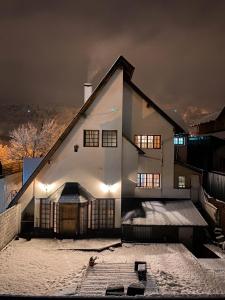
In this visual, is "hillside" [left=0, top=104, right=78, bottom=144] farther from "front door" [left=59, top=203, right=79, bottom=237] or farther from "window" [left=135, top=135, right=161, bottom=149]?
"front door" [left=59, top=203, right=79, bottom=237]

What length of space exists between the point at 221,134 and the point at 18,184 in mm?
24716

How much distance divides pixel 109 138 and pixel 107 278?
31.1 ft

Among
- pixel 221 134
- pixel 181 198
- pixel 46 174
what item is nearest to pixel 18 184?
pixel 46 174

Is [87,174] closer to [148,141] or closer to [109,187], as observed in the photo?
[109,187]

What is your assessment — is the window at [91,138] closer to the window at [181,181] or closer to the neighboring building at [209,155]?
the window at [181,181]

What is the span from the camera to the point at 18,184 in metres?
30.0

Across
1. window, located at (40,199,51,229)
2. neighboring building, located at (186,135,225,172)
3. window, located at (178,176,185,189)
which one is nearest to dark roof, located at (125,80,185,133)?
window, located at (178,176,185,189)

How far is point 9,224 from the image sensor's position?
17656 mm

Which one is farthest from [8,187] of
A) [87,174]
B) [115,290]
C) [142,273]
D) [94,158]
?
[115,290]

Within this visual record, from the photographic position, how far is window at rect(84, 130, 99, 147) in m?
19.9

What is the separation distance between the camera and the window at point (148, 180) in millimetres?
22594

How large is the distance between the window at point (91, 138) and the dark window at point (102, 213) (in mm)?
3707

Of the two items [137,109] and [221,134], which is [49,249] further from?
[221,134]

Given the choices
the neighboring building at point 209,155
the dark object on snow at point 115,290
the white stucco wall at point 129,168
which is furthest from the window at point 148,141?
the neighboring building at point 209,155
